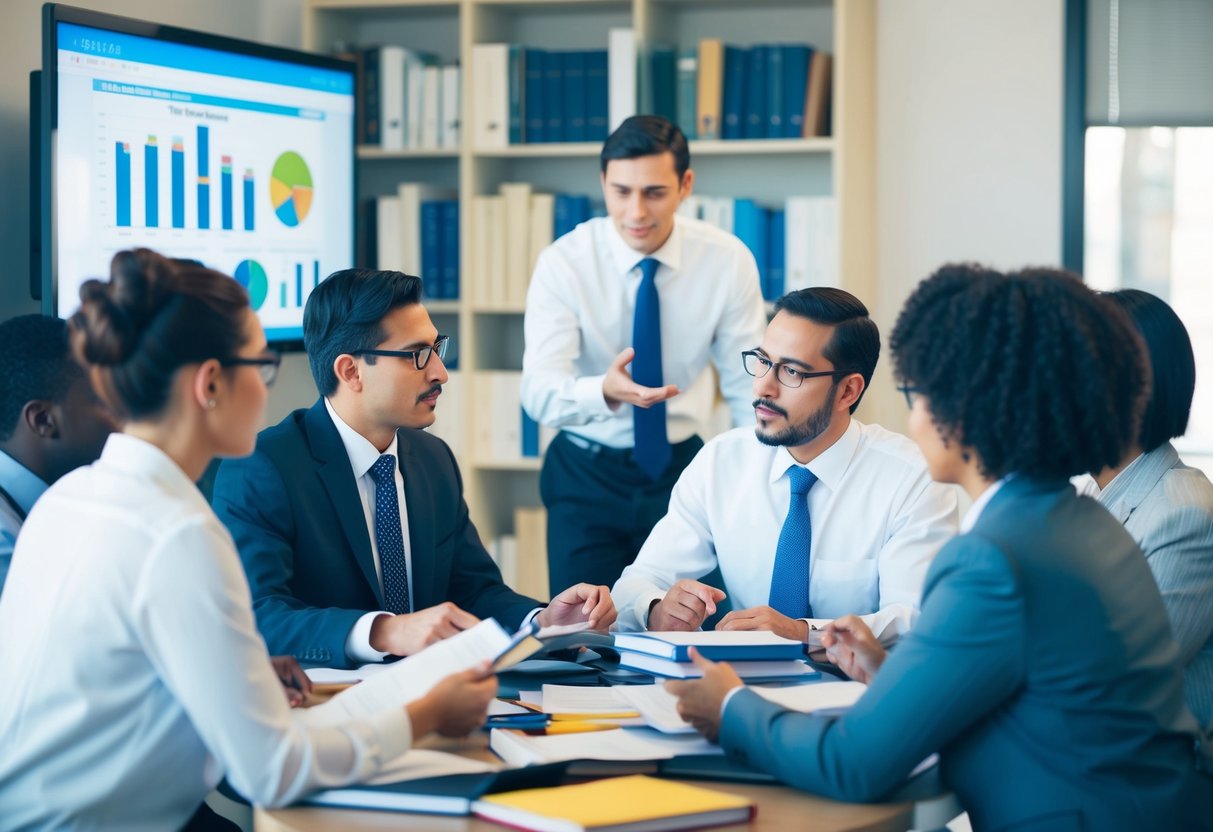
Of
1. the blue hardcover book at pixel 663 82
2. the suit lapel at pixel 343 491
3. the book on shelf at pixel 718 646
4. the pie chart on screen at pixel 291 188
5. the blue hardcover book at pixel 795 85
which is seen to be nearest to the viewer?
the book on shelf at pixel 718 646

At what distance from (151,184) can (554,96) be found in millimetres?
1577

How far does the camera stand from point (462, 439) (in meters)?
4.59

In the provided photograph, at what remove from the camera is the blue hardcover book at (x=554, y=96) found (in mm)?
4438

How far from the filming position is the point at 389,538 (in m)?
2.32

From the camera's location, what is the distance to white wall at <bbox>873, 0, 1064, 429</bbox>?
4395mm

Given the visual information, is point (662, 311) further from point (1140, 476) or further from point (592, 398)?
point (1140, 476)

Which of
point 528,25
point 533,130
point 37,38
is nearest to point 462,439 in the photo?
point 533,130

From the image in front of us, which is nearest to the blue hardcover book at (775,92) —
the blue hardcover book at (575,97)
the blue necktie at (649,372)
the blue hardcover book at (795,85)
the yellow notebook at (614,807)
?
the blue hardcover book at (795,85)

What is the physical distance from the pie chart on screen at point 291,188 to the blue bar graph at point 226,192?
0.17m

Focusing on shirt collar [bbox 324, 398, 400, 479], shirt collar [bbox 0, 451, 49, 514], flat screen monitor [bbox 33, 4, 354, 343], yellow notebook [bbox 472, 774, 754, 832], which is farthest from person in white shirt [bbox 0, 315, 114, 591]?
yellow notebook [bbox 472, 774, 754, 832]

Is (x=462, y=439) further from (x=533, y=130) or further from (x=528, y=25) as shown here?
(x=528, y=25)

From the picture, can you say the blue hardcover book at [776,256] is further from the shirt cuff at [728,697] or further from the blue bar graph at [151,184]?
the shirt cuff at [728,697]

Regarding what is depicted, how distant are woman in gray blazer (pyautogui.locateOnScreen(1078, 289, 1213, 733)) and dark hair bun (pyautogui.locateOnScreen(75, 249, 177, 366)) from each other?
1.38 metres

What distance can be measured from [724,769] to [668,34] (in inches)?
136
